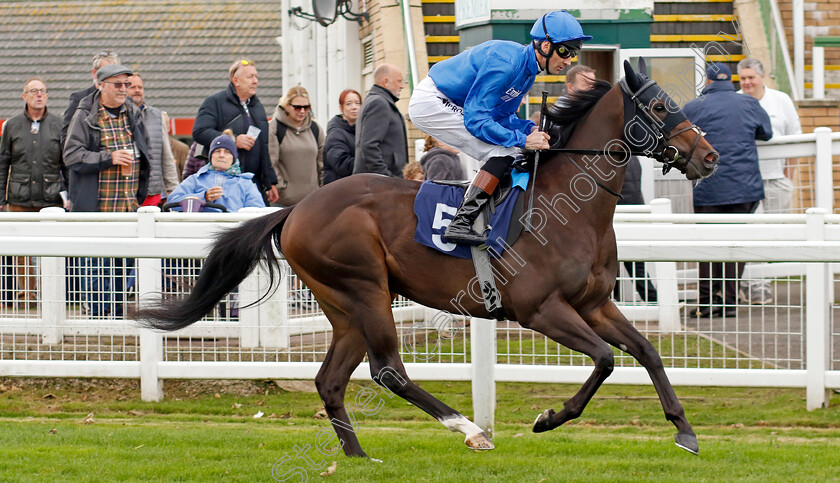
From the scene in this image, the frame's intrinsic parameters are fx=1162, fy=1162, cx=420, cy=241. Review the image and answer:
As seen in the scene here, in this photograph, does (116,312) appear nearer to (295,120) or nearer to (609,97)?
(295,120)

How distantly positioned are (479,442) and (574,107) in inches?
58.5

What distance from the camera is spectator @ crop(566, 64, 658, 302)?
235 inches

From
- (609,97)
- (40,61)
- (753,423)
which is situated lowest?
(753,423)

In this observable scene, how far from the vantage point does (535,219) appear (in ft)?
16.0

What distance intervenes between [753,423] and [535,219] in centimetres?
194

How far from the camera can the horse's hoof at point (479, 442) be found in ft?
15.9

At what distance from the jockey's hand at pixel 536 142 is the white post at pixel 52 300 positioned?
3.02m

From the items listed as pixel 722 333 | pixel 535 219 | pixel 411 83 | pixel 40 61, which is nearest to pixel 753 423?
pixel 722 333

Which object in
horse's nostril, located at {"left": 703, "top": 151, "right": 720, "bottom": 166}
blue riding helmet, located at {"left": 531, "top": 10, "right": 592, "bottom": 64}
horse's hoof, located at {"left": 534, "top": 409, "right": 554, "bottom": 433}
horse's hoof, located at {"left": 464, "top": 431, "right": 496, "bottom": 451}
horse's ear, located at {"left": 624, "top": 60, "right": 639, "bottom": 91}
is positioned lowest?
horse's hoof, located at {"left": 464, "top": 431, "right": 496, "bottom": 451}

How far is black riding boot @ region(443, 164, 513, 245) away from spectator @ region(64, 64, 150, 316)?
359 centimetres

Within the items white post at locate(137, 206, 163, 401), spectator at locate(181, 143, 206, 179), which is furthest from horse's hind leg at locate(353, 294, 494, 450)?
spectator at locate(181, 143, 206, 179)

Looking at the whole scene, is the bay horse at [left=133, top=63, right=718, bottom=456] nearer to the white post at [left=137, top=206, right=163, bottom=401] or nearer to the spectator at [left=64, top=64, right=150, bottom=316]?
the white post at [left=137, top=206, right=163, bottom=401]

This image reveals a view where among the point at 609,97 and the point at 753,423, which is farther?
the point at 753,423

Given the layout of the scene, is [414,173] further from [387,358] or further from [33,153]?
[33,153]
